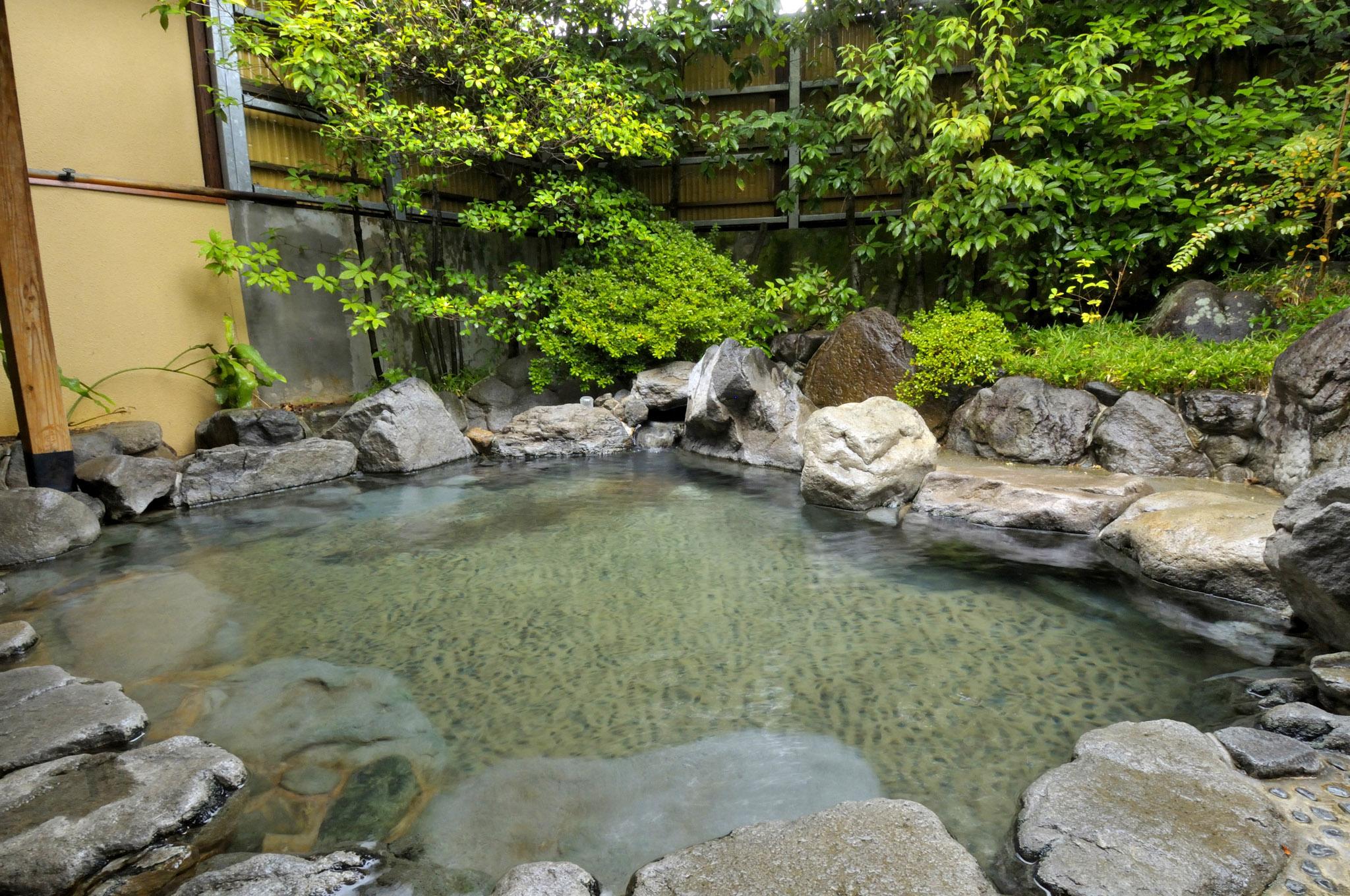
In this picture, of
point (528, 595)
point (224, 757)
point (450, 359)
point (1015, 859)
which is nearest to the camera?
point (1015, 859)

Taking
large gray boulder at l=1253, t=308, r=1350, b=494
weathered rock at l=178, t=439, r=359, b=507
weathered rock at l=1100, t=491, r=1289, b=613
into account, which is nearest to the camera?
weathered rock at l=1100, t=491, r=1289, b=613

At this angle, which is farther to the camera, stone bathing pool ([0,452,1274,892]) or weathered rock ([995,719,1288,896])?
stone bathing pool ([0,452,1274,892])

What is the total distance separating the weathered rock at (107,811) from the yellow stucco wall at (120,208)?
5.20 meters

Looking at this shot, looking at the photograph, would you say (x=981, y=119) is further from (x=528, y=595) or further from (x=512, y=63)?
(x=528, y=595)

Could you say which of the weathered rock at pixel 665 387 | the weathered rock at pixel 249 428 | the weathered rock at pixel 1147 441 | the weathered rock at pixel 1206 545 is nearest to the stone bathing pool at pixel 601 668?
the weathered rock at pixel 1206 545

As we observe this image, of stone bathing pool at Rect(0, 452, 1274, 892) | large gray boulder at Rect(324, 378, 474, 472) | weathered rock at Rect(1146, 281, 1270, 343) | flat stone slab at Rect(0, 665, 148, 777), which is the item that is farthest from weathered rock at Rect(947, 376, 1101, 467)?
flat stone slab at Rect(0, 665, 148, 777)

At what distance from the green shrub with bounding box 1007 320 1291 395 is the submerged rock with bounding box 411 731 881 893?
16.2ft

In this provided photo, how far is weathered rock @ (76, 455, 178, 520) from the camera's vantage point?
5.59 m

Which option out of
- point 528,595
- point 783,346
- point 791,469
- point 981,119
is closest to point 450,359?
point 783,346

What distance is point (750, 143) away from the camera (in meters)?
9.95

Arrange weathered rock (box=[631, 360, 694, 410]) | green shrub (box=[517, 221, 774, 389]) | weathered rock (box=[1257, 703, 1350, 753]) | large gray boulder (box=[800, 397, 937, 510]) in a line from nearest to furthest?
1. weathered rock (box=[1257, 703, 1350, 753])
2. large gray boulder (box=[800, 397, 937, 510])
3. green shrub (box=[517, 221, 774, 389])
4. weathered rock (box=[631, 360, 694, 410])

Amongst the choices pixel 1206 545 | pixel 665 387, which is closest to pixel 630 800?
pixel 1206 545

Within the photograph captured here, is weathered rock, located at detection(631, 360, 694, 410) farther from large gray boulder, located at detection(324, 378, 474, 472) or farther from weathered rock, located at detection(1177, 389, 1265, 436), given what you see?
weathered rock, located at detection(1177, 389, 1265, 436)

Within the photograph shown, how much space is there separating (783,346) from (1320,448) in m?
5.12
